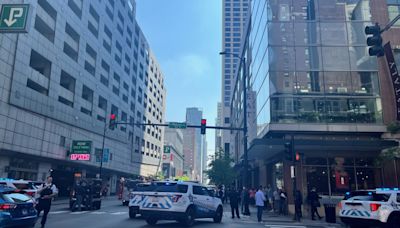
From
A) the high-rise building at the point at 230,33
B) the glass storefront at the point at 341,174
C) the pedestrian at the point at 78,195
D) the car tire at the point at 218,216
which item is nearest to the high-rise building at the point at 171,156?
the high-rise building at the point at 230,33

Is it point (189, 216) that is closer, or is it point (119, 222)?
point (189, 216)

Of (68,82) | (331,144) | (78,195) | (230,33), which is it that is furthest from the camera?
(230,33)

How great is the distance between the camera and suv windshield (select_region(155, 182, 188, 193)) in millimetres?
14047

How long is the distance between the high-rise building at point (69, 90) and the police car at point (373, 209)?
A: 15.6 metres

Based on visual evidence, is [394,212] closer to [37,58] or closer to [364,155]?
[364,155]

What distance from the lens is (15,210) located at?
9.96 metres

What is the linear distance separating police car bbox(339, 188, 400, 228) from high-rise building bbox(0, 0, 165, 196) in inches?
613

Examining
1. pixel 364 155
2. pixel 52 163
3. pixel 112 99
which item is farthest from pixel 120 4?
pixel 364 155

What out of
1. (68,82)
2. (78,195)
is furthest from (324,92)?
(68,82)

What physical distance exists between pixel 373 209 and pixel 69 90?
39.8 m

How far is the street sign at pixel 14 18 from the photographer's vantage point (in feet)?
40.7

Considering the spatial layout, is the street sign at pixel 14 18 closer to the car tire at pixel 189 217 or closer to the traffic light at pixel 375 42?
the car tire at pixel 189 217

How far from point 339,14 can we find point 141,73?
202ft

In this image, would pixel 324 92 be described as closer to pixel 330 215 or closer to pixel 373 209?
pixel 330 215
